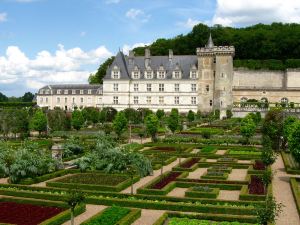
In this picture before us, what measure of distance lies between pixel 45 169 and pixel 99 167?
3284 millimetres

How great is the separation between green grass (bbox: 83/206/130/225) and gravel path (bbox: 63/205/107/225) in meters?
0.63

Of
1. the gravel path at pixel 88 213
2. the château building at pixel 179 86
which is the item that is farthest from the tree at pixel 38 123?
the gravel path at pixel 88 213

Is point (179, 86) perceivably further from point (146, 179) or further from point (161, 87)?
point (146, 179)

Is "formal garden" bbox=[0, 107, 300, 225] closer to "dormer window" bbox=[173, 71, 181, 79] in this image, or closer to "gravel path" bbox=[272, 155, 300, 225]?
"gravel path" bbox=[272, 155, 300, 225]

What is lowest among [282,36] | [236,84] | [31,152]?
[31,152]

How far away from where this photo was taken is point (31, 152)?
26.4 m

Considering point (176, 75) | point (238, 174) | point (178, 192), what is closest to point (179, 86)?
point (176, 75)

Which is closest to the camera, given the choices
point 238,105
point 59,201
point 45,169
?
point 59,201

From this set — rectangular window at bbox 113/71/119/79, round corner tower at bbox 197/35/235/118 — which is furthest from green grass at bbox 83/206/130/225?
rectangular window at bbox 113/71/119/79

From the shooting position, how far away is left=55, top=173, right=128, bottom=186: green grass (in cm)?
2364

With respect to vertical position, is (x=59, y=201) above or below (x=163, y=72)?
below

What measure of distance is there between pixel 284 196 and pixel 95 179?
9956 mm

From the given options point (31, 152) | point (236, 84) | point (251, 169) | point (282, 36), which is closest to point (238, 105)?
→ point (236, 84)

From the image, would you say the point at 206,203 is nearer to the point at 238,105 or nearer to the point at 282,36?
the point at 238,105
